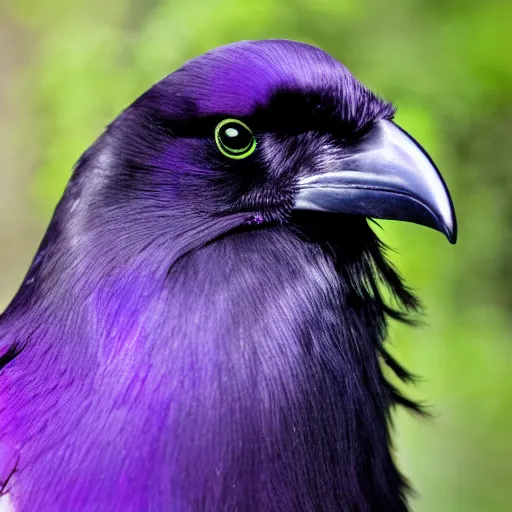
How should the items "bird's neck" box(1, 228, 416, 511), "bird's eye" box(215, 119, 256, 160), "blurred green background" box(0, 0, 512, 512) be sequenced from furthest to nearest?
"blurred green background" box(0, 0, 512, 512), "bird's eye" box(215, 119, 256, 160), "bird's neck" box(1, 228, 416, 511)

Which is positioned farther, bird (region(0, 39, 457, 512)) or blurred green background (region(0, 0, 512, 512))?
blurred green background (region(0, 0, 512, 512))

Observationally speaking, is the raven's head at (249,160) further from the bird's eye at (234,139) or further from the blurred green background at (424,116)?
the blurred green background at (424,116)

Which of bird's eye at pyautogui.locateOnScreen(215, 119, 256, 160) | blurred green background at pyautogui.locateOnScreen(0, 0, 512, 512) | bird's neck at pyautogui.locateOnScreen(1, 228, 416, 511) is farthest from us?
blurred green background at pyautogui.locateOnScreen(0, 0, 512, 512)

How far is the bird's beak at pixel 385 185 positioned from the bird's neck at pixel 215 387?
0.42ft

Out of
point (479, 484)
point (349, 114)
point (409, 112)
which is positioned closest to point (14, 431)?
point (349, 114)

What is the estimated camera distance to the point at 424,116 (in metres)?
2.87

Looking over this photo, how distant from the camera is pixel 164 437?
53.8 inches

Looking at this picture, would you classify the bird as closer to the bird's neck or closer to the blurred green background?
the bird's neck

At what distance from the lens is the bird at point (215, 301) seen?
138cm

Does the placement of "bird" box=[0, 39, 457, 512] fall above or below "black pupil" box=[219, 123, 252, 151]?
below

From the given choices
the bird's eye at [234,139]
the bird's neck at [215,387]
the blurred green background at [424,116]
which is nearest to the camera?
the bird's neck at [215,387]

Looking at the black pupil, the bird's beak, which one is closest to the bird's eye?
the black pupil

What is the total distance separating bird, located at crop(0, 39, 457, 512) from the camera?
1378mm

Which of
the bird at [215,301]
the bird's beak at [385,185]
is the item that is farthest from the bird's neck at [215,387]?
the bird's beak at [385,185]
